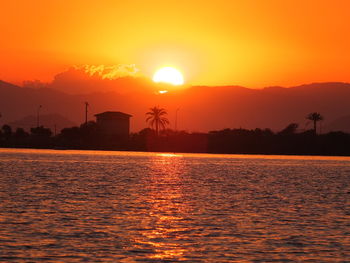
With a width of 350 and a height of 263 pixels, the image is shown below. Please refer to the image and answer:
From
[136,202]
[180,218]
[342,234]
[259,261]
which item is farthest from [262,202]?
[259,261]

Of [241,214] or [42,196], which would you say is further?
[42,196]

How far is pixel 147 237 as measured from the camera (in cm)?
3588

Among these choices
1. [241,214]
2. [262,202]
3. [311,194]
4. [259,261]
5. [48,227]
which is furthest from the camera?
[311,194]

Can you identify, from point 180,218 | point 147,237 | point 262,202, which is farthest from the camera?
point 262,202

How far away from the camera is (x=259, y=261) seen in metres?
29.3

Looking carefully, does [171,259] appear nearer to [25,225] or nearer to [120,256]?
[120,256]

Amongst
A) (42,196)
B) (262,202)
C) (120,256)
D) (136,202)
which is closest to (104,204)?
(136,202)

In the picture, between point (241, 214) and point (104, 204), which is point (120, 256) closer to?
point (241, 214)

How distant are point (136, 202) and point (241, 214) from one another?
11.5 metres

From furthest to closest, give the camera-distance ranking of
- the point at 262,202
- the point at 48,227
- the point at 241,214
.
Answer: the point at 262,202, the point at 241,214, the point at 48,227

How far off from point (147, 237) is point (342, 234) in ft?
35.0

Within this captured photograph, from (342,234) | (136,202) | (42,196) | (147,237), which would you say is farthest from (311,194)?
(147,237)

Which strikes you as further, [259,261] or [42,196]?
[42,196]

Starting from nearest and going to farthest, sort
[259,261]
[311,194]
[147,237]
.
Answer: [259,261] → [147,237] → [311,194]
